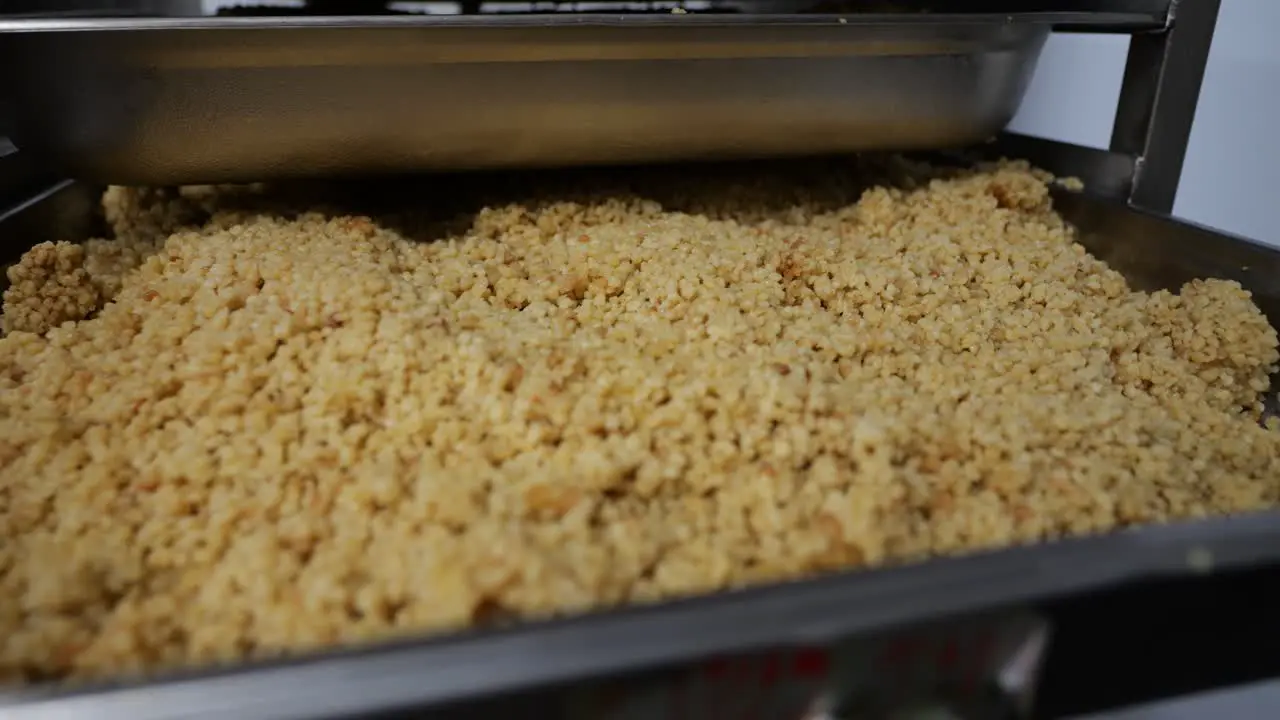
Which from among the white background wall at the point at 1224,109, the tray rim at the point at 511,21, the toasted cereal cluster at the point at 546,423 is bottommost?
the toasted cereal cluster at the point at 546,423

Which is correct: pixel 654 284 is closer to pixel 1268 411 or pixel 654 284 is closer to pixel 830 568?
pixel 830 568

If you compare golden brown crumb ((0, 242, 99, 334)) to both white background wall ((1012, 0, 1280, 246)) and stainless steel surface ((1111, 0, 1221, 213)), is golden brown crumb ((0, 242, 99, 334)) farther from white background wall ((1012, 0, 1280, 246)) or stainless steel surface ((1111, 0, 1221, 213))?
white background wall ((1012, 0, 1280, 246))

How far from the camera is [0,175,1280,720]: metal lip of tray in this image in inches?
17.4

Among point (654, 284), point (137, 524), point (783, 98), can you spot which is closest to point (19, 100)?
point (137, 524)

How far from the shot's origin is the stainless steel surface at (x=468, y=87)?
0.89m

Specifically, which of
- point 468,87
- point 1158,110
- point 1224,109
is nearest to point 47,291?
point 468,87

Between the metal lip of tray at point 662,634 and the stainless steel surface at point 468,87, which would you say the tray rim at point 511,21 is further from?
the metal lip of tray at point 662,634

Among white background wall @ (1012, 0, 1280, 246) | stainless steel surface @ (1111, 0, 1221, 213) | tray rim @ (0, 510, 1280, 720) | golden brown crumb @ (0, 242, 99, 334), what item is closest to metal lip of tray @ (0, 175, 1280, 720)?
tray rim @ (0, 510, 1280, 720)

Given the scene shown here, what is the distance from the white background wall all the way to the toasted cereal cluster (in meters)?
0.91

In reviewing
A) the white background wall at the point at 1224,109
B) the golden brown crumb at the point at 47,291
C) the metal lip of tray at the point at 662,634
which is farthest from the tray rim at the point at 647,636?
the white background wall at the point at 1224,109

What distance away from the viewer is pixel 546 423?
71 cm

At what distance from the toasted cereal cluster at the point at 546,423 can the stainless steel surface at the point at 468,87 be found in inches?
4.3

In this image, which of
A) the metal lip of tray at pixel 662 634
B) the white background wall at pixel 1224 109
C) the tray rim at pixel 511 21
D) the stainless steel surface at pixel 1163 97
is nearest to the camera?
the metal lip of tray at pixel 662 634

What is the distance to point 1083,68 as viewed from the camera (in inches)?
73.5
